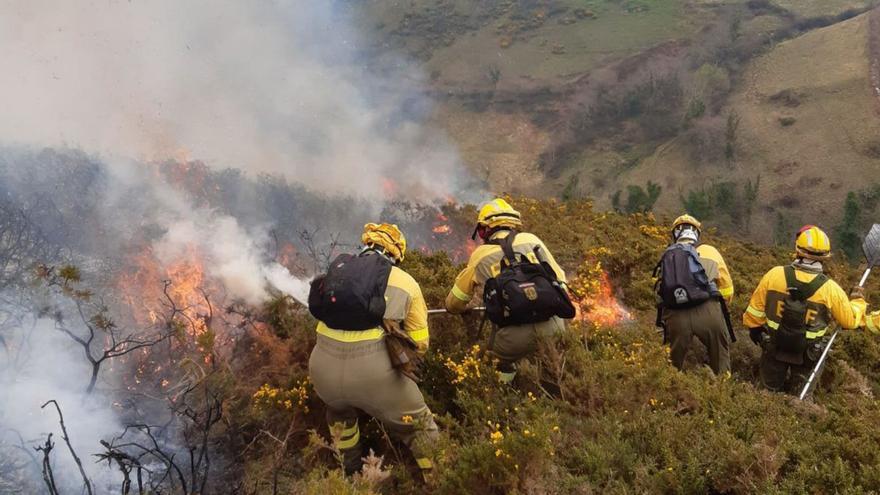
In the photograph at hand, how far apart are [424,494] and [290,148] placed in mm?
12490

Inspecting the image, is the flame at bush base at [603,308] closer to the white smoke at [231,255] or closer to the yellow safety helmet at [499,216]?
the yellow safety helmet at [499,216]

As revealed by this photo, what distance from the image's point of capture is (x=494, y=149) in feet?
161

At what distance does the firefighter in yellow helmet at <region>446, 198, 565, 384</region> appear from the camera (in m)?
4.26

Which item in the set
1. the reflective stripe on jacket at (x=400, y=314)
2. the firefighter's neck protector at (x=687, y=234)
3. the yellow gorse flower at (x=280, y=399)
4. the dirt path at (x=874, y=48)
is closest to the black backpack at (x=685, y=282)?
the firefighter's neck protector at (x=687, y=234)

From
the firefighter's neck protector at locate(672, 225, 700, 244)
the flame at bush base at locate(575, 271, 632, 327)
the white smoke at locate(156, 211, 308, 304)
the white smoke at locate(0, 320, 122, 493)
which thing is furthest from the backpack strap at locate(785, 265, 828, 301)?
the white smoke at locate(0, 320, 122, 493)

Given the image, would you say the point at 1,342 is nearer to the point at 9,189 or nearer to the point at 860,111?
the point at 9,189

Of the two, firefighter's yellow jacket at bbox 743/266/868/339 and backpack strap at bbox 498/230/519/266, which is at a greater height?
backpack strap at bbox 498/230/519/266

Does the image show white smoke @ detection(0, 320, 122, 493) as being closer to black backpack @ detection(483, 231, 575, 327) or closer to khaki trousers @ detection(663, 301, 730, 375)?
black backpack @ detection(483, 231, 575, 327)

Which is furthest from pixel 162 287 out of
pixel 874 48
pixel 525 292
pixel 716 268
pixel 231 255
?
pixel 874 48

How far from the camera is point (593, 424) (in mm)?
3562

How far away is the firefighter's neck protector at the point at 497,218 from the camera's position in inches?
173

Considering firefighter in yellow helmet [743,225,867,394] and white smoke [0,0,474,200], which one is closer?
firefighter in yellow helmet [743,225,867,394]

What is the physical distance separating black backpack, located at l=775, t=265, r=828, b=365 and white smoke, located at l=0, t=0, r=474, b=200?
998cm

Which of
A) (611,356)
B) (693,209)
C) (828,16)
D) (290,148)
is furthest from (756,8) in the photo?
(611,356)
